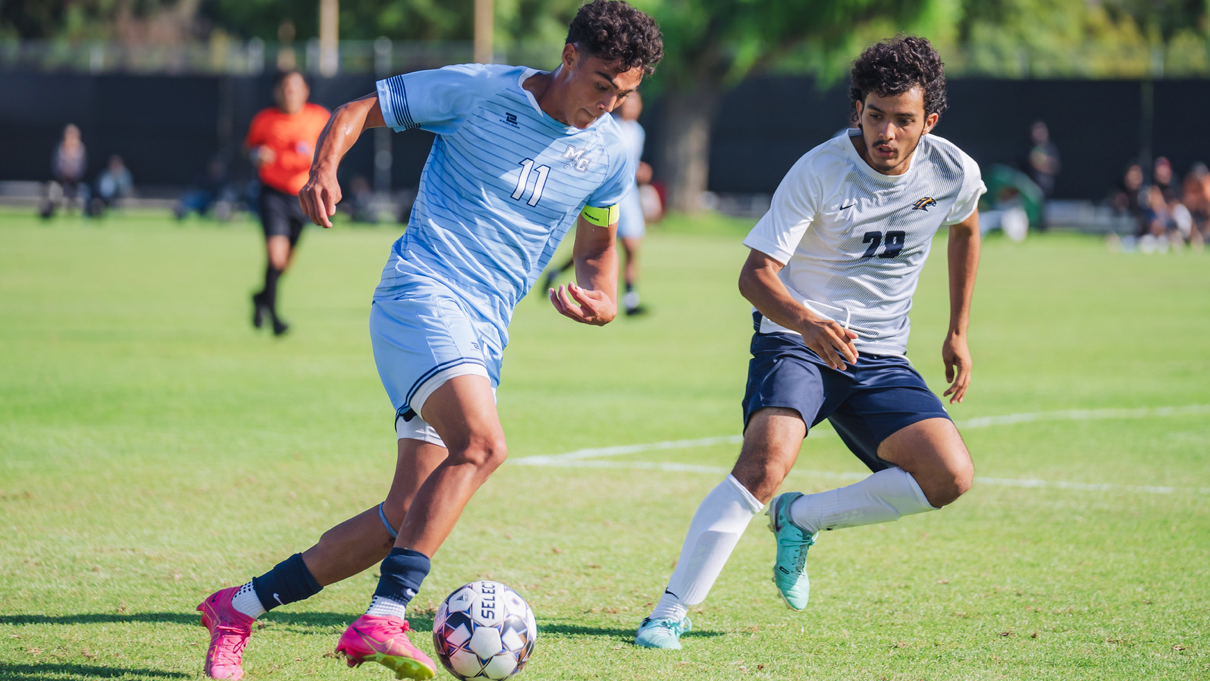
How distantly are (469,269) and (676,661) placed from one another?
4.52ft

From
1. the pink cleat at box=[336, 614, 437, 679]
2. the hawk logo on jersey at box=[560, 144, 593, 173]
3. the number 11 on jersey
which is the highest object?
the hawk logo on jersey at box=[560, 144, 593, 173]

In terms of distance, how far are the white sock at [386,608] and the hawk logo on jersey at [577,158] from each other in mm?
1526

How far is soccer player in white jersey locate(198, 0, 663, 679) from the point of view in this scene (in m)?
3.68

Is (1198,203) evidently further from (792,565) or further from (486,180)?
(486,180)

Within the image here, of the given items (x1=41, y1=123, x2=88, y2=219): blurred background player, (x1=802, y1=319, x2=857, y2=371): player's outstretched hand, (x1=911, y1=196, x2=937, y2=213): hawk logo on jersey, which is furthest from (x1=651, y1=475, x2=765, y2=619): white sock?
(x1=41, y1=123, x2=88, y2=219): blurred background player

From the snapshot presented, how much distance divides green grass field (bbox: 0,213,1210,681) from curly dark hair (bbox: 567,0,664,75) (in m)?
1.86

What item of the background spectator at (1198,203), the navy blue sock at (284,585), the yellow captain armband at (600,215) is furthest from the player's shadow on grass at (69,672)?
the background spectator at (1198,203)

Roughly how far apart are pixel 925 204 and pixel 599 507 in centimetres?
227

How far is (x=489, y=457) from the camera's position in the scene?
11.9 ft

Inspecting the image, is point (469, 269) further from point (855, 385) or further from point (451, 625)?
point (855, 385)

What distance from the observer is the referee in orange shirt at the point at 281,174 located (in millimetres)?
11578

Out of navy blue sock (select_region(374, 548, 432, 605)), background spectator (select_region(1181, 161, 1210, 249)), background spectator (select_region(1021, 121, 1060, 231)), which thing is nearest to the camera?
navy blue sock (select_region(374, 548, 432, 605))

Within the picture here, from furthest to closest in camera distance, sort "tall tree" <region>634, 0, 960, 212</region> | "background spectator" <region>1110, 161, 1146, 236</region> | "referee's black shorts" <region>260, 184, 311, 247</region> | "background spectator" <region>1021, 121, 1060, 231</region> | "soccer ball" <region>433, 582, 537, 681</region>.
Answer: "tall tree" <region>634, 0, 960, 212</region> < "background spectator" <region>1021, 121, 1060, 231</region> < "background spectator" <region>1110, 161, 1146, 236</region> < "referee's black shorts" <region>260, 184, 311, 247</region> < "soccer ball" <region>433, 582, 537, 681</region>

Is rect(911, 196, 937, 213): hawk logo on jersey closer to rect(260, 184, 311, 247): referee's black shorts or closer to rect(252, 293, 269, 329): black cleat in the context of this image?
rect(260, 184, 311, 247): referee's black shorts
